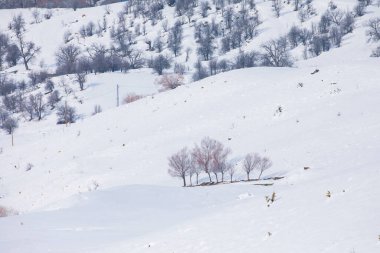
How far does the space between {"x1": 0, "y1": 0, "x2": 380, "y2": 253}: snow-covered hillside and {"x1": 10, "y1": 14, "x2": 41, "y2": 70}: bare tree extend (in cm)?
5045

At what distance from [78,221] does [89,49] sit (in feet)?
304

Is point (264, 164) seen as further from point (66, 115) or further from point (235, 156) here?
point (66, 115)

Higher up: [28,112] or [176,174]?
[176,174]

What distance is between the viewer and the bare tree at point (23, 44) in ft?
340

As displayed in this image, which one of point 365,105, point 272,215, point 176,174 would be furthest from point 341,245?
point 365,105

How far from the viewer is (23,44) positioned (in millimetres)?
109188

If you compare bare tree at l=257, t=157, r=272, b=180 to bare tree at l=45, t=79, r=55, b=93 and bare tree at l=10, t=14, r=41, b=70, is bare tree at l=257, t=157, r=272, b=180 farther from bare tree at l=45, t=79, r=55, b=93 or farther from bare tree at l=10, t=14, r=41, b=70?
bare tree at l=10, t=14, r=41, b=70

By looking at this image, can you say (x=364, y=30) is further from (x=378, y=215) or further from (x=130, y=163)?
(x=378, y=215)

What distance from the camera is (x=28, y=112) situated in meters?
74.2

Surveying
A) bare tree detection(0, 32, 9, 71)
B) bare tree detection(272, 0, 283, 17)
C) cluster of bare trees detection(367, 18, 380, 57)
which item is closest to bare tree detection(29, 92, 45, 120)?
bare tree detection(0, 32, 9, 71)

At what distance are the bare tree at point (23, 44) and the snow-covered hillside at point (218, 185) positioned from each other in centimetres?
5045

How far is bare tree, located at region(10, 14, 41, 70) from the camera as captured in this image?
10369cm

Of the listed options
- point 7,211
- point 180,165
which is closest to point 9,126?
point 7,211

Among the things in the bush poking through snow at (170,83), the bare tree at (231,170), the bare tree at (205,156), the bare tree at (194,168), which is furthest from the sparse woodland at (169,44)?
the bare tree at (231,170)
